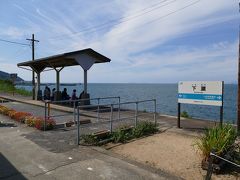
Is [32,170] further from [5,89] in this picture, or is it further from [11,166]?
[5,89]

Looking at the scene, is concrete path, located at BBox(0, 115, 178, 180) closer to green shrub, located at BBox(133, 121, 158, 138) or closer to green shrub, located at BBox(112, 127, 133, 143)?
green shrub, located at BBox(112, 127, 133, 143)

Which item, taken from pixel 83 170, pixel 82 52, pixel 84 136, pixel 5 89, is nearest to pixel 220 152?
pixel 83 170

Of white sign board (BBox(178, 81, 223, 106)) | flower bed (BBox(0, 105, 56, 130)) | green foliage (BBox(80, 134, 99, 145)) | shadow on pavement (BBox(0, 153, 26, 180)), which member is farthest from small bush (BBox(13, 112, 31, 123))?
white sign board (BBox(178, 81, 223, 106))

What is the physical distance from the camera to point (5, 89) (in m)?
40.0

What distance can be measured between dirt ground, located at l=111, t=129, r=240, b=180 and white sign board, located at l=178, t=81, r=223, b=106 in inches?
53.8

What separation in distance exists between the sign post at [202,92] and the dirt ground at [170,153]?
1340 mm

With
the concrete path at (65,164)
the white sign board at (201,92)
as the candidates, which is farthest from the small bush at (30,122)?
the white sign board at (201,92)

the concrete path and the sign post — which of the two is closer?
the concrete path

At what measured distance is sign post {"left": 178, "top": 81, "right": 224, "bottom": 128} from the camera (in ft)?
31.6

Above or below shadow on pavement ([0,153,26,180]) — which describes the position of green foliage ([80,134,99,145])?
above

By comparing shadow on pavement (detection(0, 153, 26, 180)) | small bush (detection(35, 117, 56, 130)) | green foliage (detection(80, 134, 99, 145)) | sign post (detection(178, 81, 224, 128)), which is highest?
sign post (detection(178, 81, 224, 128))

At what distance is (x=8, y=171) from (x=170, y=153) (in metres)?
3.95

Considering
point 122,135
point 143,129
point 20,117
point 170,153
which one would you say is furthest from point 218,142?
point 20,117

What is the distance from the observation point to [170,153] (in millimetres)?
7285
